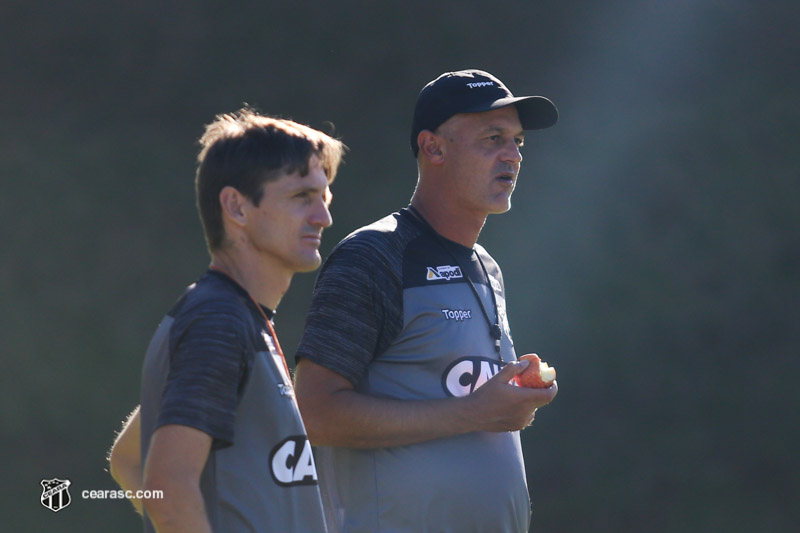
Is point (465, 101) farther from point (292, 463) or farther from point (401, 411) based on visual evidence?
point (292, 463)

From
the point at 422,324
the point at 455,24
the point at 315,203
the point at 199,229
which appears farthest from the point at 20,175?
the point at 315,203

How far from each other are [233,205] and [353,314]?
0.56 metres

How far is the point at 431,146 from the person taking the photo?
2393 millimetres

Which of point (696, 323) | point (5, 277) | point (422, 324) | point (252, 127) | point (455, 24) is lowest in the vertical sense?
point (422, 324)

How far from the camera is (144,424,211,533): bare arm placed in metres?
1.33

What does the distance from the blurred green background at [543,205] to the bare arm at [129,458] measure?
3.24m

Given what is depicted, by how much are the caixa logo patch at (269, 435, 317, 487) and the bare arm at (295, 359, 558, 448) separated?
0.48 meters

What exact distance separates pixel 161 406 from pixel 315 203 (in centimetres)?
43

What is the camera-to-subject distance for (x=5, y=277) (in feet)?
15.7

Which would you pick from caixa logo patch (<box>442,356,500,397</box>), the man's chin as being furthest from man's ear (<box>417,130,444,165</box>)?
the man's chin

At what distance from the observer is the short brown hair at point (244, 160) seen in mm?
1551

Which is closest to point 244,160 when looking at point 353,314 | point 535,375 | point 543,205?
point 353,314

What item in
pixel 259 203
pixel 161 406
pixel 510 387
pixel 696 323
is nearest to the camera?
pixel 161 406

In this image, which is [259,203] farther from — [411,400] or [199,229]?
[199,229]
